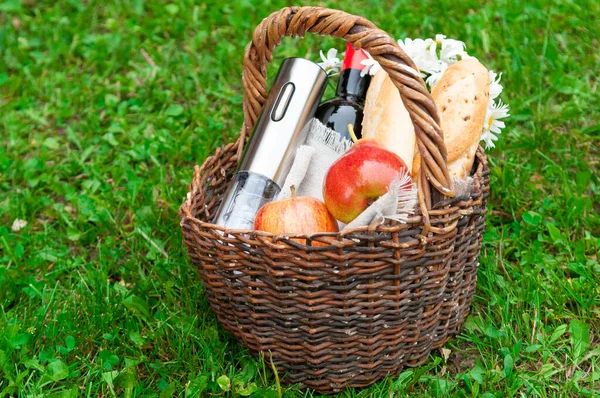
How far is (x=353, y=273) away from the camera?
1.50 meters

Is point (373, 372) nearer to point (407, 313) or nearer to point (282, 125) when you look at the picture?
point (407, 313)

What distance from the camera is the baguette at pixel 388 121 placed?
70.6 inches

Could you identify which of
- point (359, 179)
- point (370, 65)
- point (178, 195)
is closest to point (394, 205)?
point (359, 179)

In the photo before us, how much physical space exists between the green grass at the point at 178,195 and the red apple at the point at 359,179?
45 cm

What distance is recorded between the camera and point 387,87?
73.2 inches

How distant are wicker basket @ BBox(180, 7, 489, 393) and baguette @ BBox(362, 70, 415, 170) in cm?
20

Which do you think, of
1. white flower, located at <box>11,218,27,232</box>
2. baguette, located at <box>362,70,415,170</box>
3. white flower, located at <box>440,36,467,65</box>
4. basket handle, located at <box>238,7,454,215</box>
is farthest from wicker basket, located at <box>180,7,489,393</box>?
white flower, located at <box>11,218,27,232</box>

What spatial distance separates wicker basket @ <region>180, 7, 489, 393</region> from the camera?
1484 millimetres

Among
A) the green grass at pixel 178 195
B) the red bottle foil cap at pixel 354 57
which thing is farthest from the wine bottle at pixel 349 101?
the green grass at pixel 178 195

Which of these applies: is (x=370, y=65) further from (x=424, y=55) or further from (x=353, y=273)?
(x=353, y=273)

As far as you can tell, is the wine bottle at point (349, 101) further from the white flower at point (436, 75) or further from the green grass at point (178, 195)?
the green grass at point (178, 195)

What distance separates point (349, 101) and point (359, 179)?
492 mm

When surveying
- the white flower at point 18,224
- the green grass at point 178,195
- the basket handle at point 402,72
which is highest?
the basket handle at point 402,72

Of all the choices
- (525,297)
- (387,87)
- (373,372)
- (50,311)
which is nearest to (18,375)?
(50,311)
